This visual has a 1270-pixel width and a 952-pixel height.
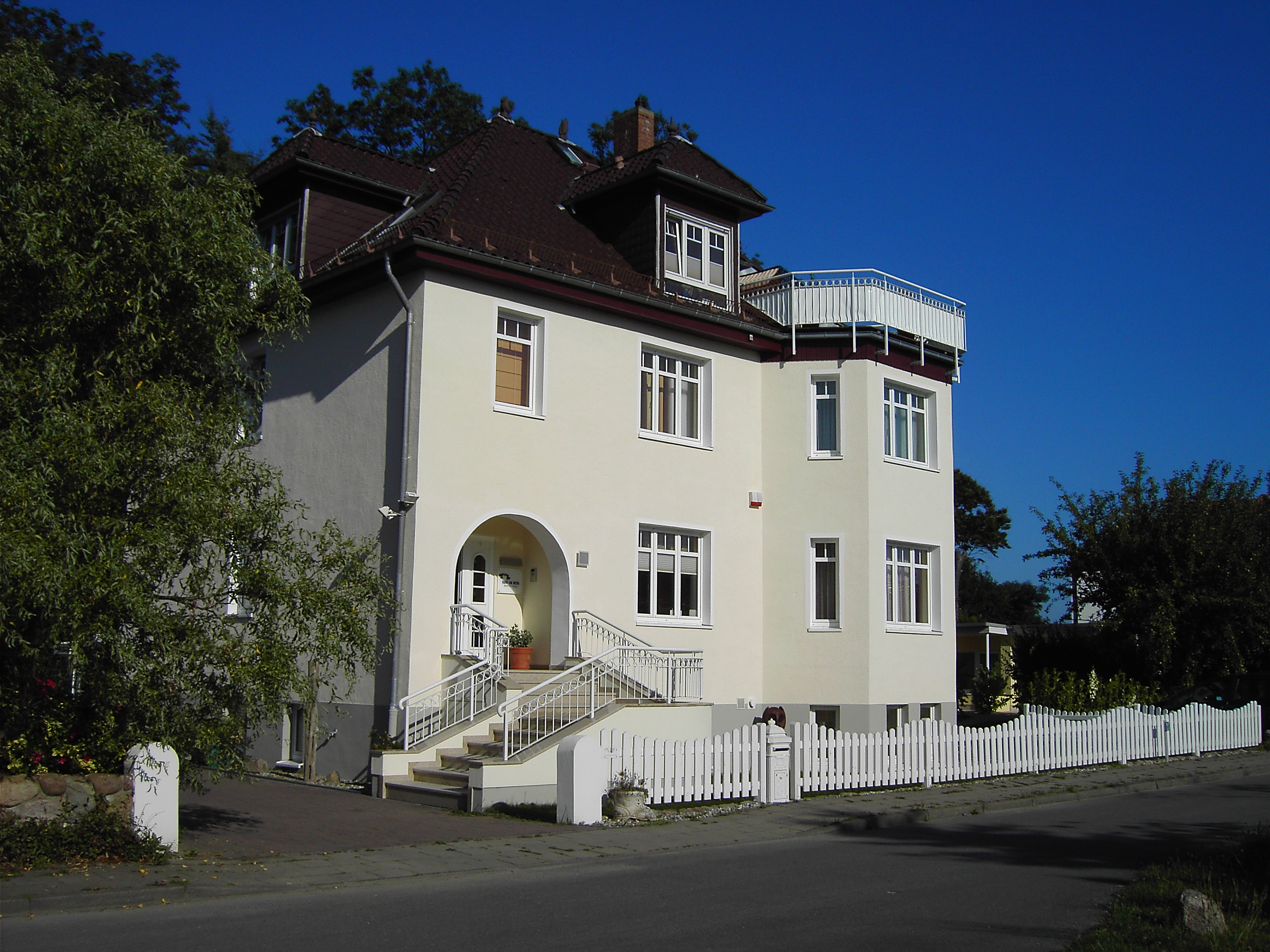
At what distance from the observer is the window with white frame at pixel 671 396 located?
20688mm

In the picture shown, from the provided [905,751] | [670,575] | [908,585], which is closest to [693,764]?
[905,751]

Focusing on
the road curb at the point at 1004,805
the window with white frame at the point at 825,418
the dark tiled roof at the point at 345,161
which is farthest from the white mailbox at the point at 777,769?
the dark tiled roof at the point at 345,161

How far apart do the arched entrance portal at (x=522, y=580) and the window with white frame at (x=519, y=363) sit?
190cm

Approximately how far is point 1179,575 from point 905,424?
7.92m

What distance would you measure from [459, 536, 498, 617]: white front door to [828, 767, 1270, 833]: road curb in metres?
7.56

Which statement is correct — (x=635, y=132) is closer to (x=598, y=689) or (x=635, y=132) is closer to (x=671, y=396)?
(x=671, y=396)

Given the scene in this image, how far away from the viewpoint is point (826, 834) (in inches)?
508

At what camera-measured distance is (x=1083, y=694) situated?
2377cm

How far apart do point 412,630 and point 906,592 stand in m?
10.2

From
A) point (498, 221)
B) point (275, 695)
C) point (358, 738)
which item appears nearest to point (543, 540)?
point (358, 738)

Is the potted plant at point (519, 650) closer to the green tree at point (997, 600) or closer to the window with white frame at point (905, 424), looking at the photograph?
the window with white frame at point (905, 424)

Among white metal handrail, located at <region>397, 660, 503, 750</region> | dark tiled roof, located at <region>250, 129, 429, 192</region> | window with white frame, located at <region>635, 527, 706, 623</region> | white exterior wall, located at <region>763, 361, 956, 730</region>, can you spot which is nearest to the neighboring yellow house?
white exterior wall, located at <region>763, 361, 956, 730</region>

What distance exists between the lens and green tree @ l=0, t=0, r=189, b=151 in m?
32.3

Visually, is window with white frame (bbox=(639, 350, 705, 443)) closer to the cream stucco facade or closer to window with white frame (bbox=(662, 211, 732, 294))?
the cream stucco facade
